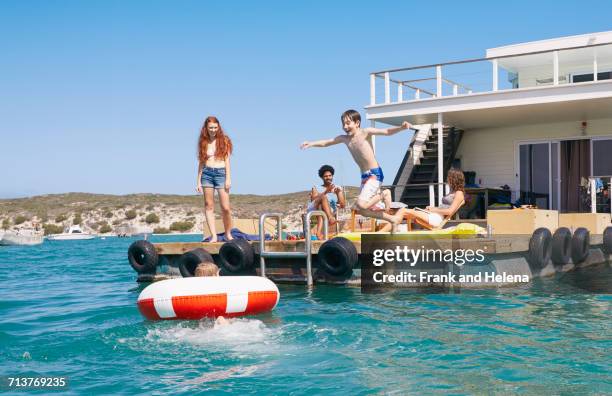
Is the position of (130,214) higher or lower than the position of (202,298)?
higher

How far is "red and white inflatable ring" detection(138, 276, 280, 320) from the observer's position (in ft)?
23.2

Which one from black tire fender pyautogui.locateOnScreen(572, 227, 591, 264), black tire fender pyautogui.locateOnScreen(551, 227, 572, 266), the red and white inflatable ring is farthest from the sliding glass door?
the red and white inflatable ring

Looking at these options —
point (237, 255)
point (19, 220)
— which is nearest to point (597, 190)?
point (237, 255)

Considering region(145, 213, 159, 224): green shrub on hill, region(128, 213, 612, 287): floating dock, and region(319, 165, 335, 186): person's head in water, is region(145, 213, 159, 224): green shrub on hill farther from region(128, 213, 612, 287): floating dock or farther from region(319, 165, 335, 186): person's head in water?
region(319, 165, 335, 186): person's head in water

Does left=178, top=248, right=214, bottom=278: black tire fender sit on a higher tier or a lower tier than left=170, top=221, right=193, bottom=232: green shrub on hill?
higher

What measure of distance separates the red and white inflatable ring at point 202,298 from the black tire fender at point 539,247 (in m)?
5.11

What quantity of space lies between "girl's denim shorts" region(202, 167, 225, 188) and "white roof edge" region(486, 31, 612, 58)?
9.93 m

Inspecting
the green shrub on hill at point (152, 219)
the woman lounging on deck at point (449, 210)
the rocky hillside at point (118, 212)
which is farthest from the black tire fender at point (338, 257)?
the green shrub on hill at point (152, 219)

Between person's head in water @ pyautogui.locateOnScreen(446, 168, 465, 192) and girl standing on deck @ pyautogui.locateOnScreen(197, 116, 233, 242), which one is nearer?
person's head in water @ pyautogui.locateOnScreen(446, 168, 465, 192)

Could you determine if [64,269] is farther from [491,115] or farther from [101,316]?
[491,115]

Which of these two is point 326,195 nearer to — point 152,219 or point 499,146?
point 499,146

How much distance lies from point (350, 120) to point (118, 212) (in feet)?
230

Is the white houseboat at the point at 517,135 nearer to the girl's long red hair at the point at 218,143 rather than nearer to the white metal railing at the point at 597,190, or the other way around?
the white metal railing at the point at 597,190

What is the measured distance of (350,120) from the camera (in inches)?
386
